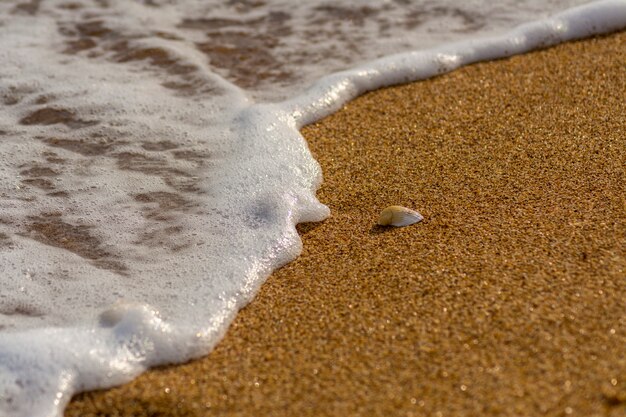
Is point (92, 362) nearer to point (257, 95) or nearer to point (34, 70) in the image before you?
point (257, 95)

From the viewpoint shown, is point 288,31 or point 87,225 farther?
point 288,31

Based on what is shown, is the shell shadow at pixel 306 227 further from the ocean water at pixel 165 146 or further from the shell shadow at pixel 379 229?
the shell shadow at pixel 379 229

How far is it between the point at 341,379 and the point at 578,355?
52 centimetres

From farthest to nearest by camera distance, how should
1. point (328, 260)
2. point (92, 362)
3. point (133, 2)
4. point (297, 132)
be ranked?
point (133, 2)
point (297, 132)
point (328, 260)
point (92, 362)

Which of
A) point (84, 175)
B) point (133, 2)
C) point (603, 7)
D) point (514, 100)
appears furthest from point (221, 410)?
point (133, 2)

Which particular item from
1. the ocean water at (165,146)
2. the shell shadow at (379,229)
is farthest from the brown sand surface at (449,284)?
the ocean water at (165,146)

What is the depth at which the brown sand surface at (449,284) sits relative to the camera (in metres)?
1.85

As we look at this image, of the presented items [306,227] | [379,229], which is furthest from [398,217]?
[306,227]

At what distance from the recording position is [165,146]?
3.09 meters

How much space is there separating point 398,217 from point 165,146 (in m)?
1.01

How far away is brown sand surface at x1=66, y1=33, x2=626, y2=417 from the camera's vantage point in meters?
1.85

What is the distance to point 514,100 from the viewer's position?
3176mm

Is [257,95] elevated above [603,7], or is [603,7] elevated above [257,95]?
[603,7]

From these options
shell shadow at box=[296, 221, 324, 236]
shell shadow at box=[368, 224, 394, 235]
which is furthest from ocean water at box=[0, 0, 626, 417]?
shell shadow at box=[368, 224, 394, 235]
